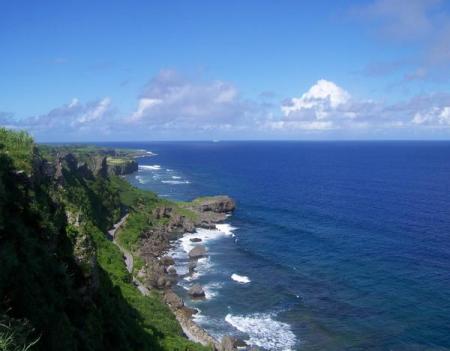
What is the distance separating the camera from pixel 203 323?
215 feet

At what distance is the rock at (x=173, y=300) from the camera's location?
7009cm

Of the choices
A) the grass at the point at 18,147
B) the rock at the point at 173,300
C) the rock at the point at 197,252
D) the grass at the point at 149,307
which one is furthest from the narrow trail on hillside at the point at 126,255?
the grass at the point at 18,147

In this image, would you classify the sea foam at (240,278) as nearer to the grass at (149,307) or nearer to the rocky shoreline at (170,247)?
the rocky shoreline at (170,247)

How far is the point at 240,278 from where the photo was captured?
83.4 m

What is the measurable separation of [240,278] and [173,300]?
1673 cm

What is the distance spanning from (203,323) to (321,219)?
223ft

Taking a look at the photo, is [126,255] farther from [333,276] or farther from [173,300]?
[333,276]

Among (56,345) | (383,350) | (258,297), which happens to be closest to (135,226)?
(258,297)

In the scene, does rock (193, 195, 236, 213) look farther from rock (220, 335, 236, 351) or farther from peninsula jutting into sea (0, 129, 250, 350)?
rock (220, 335, 236, 351)

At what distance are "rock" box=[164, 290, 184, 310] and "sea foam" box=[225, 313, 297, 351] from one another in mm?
8368

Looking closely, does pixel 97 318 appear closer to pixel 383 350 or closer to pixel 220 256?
pixel 383 350

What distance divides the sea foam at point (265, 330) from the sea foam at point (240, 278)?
1368 centimetres

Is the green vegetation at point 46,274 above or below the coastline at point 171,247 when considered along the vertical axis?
above

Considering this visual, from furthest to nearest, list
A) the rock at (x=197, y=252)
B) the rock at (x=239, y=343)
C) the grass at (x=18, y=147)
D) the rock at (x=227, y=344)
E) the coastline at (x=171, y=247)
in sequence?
the rock at (x=197, y=252)
the coastline at (x=171, y=247)
the rock at (x=239, y=343)
the rock at (x=227, y=344)
the grass at (x=18, y=147)
